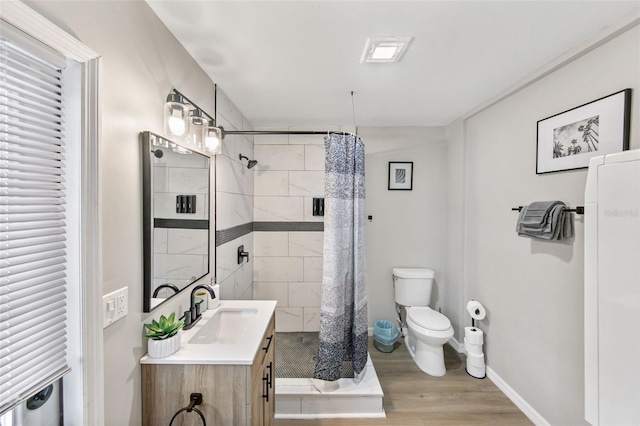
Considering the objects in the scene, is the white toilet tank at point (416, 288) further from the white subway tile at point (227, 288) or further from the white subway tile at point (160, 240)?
the white subway tile at point (160, 240)

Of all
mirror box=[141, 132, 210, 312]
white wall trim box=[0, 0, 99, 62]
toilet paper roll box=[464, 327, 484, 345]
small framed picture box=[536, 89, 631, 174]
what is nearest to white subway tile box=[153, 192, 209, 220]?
mirror box=[141, 132, 210, 312]

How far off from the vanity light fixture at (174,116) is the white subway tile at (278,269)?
76.9 inches

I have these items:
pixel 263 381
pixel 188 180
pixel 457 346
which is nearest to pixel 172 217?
pixel 188 180

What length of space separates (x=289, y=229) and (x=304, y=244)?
25 centimetres

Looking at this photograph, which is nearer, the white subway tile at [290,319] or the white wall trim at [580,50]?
the white wall trim at [580,50]

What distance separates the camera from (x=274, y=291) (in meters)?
3.05

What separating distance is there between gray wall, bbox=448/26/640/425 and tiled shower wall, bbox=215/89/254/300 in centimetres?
227

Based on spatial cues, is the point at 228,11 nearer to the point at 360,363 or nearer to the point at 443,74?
the point at 443,74

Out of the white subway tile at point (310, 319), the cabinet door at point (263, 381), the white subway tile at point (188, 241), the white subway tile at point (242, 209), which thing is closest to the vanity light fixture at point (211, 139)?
the white subway tile at point (188, 241)

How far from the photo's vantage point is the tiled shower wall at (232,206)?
2074 mm

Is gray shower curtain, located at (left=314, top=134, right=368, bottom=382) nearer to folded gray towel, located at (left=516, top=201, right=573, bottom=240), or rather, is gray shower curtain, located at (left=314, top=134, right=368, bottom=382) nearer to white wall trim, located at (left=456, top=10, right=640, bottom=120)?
folded gray towel, located at (left=516, top=201, right=573, bottom=240)

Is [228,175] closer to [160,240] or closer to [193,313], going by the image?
[160,240]

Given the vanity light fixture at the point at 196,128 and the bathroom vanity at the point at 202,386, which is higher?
the vanity light fixture at the point at 196,128

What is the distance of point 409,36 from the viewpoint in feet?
4.66
